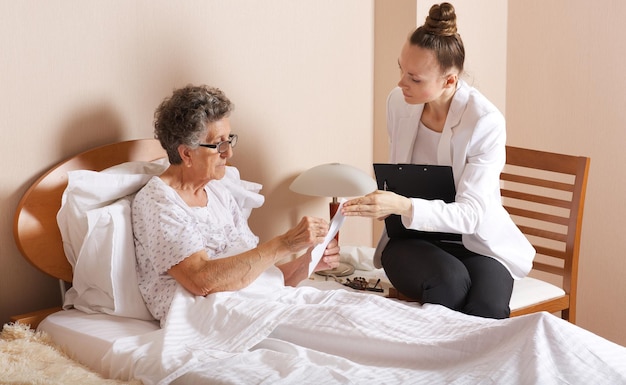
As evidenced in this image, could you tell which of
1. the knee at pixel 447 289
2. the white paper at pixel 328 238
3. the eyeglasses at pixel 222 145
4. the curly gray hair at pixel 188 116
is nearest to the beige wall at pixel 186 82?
the curly gray hair at pixel 188 116

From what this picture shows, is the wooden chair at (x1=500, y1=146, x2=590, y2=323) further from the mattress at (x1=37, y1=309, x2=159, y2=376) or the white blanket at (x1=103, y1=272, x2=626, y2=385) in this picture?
the mattress at (x1=37, y1=309, x2=159, y2=376)

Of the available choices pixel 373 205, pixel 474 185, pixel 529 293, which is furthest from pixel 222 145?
pixel 529 293

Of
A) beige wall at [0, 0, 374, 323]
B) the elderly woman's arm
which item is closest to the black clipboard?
the elderly woman's arm

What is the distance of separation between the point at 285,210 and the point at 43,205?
108 centimetres

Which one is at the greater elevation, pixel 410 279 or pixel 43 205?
pixel 43 205

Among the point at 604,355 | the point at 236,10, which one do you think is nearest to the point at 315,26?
the point at 236,10

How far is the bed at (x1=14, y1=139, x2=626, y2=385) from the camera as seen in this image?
191 centimetres

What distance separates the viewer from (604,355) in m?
1.89

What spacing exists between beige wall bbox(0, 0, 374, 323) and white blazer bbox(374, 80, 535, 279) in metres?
0.58

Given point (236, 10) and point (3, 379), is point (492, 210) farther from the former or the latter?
point (3, 379)

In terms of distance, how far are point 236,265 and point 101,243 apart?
1.27ft

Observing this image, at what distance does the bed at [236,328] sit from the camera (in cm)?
191

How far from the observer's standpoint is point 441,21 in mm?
2576

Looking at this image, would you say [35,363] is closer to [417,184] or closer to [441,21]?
[417,184]
